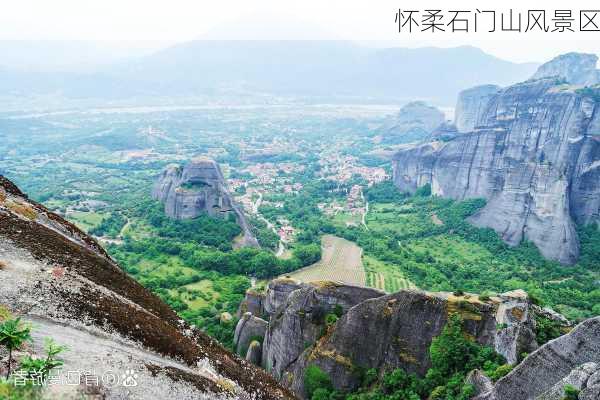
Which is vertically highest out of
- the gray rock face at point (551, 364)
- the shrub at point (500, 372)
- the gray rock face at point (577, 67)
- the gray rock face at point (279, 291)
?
the gray rock face at point (577, 67)

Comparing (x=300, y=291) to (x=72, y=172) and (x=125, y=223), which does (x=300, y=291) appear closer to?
(x=125, y=223)

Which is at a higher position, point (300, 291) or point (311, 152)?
point (300, 291)

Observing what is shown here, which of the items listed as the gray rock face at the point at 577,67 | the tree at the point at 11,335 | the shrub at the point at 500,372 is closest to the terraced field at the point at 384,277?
the shrub at the point at 500,372

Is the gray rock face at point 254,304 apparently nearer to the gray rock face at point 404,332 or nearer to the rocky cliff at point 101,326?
the gray rock face at point 404,332

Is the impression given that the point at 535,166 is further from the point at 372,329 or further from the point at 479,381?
the point at 479,381

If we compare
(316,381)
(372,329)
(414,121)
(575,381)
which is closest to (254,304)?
(316,381)

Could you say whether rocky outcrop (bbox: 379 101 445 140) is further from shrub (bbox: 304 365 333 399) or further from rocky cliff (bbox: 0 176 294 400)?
rocky cliff (bbox: 0 176 294 400)

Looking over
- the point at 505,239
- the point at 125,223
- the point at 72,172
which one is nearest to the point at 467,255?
the point at 505,239

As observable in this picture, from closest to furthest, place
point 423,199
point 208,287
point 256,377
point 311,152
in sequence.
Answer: point 256,377 → point 208,287 → point 423,199 → point 311,152
